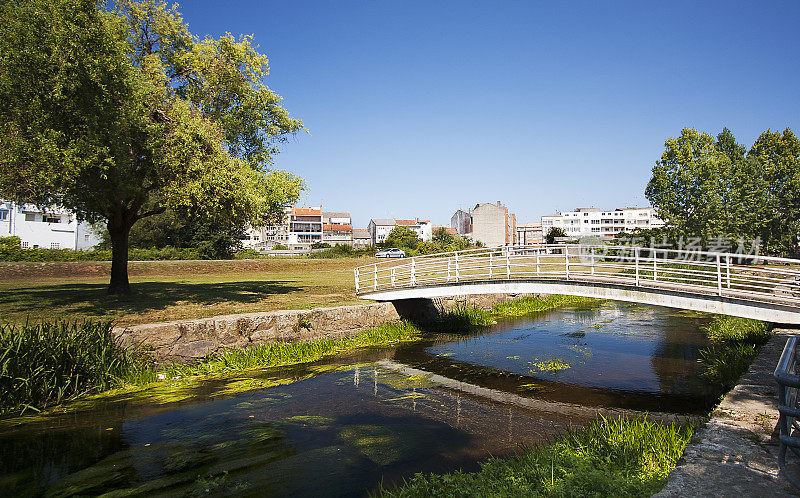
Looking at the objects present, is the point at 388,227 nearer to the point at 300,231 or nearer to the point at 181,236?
the point at 300,231

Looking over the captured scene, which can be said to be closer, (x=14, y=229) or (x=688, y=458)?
(x=688, y=458)

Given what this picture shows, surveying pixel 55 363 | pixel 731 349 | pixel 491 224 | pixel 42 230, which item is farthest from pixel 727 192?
pixel 42 230

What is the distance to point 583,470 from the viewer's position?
5293 mm

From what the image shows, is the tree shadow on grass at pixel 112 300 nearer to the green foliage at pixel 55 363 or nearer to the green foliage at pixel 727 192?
the green foliage at pixel 55 363

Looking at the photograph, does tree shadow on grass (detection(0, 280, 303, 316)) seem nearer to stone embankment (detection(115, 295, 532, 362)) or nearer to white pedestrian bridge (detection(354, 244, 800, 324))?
stone embankment (detection(115, 295, 532, 362))

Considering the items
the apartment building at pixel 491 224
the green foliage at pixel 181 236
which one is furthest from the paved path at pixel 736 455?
the apartment building at pixel 491 224

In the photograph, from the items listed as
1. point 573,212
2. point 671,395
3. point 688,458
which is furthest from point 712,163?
point 573,212

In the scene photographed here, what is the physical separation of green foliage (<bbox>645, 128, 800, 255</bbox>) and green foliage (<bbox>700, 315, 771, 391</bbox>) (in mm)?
31260

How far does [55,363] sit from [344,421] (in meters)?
6.76

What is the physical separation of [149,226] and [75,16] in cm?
3984

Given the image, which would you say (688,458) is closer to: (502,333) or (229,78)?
(502,333)

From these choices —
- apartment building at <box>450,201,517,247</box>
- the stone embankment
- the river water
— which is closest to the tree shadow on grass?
the stone embankment

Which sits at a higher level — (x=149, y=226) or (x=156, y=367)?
(x=149, y=226)

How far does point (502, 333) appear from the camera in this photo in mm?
18812
